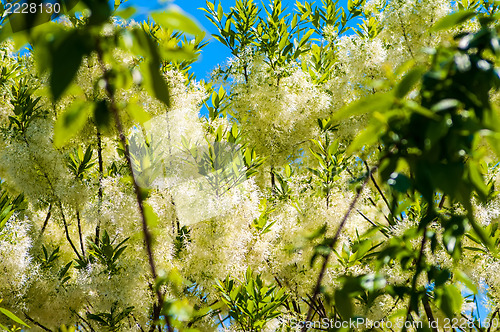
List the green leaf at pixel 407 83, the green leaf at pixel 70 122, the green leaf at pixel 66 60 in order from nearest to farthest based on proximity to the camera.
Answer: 1. the green leaf at pixel 66 60
2. the green leaf at pixel 70 122
3. the green leaf at pixel 407 83

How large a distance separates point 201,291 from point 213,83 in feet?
6.60

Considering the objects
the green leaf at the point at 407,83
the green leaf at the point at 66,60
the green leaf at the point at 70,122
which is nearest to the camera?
the green leaf at the point at 66,60

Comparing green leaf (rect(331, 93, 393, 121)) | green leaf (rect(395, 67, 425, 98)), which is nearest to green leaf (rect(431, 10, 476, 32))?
green leaf (rect(395, 67, 425, 98))

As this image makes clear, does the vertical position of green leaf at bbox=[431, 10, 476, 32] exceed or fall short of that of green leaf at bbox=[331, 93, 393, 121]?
it exceeds it

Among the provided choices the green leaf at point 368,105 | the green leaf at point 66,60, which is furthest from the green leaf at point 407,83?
the green leaf at point 66,60

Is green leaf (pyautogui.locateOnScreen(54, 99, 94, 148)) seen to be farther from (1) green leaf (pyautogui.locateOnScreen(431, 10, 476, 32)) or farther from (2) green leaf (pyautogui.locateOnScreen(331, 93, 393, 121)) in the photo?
(1) green leaf (pyautogui.locateOnScreen(431, 10, 476, 32))

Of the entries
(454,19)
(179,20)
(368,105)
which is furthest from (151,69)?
(454,19)

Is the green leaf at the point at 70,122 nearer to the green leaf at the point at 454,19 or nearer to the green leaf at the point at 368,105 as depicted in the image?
the green leaf at the point at 368,105

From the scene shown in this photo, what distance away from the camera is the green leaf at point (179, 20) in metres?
0.63

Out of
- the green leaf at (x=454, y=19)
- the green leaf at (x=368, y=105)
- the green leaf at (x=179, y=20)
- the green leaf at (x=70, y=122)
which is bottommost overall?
the green leaf at (x=70, y=122)

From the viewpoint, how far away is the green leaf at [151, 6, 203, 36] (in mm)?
635

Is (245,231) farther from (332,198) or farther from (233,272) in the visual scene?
(332,198)

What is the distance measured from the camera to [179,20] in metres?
0.64

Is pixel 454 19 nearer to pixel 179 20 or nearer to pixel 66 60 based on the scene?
pixel 179 20
